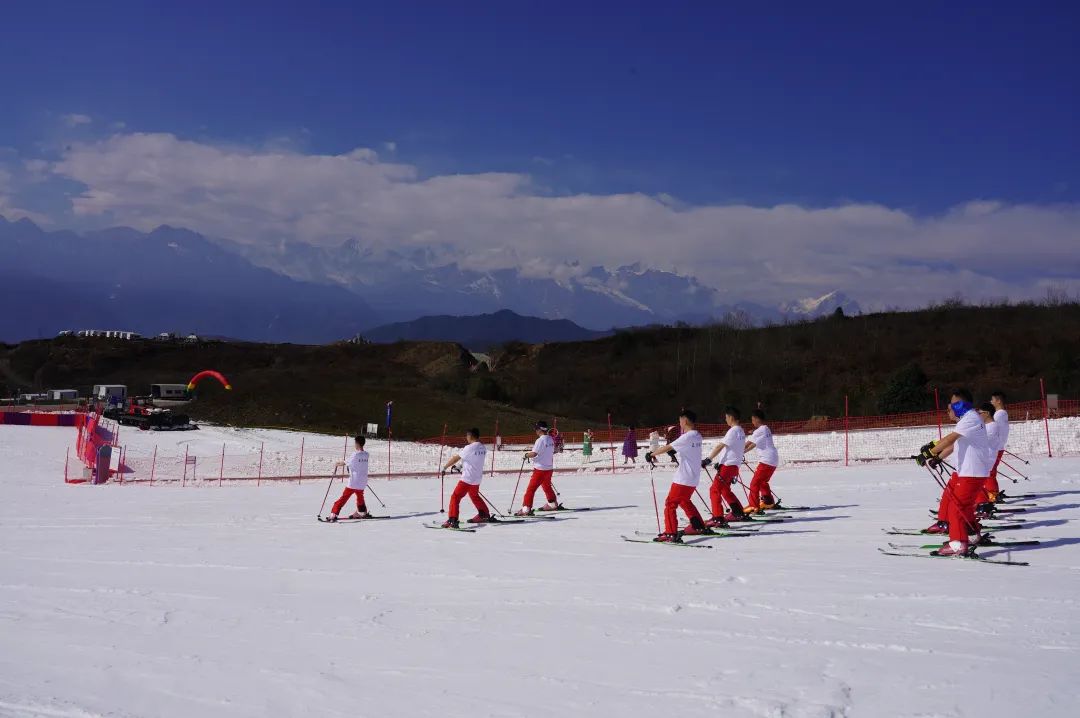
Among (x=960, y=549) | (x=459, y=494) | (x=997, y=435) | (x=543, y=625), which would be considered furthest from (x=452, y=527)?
(x=997, y=435)

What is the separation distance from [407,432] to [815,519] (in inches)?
1625

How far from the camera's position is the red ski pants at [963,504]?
9781 mm

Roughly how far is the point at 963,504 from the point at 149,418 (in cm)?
4484

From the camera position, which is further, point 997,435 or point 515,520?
point 515,520

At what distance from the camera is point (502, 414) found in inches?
2319

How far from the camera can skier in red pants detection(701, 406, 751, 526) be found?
1330 cm

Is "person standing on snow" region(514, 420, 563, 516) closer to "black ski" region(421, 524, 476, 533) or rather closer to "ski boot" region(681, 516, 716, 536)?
"black ski" region(421, 524, 476, 533)

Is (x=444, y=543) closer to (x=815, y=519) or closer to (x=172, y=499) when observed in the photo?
(x=815, y=519)

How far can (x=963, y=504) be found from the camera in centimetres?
983

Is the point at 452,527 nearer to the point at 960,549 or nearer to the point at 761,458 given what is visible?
the point at 761,458

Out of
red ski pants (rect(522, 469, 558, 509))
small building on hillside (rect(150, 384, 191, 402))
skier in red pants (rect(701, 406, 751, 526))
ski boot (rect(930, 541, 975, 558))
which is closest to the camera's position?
ski boot (rect(930, 541, 975, 558))

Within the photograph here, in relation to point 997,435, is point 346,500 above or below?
below

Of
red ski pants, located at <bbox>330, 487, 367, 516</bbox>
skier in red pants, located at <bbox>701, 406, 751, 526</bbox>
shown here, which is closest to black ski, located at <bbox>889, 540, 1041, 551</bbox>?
skier in red pants, located at <bbox>701, 406, 751, 526</bbox>

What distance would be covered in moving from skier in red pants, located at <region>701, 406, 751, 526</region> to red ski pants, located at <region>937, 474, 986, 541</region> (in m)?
3.65
